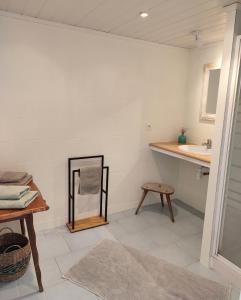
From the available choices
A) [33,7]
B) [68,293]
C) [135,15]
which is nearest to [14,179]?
[68,293]

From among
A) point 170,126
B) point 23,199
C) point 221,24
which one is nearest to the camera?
point 23,199

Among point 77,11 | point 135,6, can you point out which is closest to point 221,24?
point 135,6

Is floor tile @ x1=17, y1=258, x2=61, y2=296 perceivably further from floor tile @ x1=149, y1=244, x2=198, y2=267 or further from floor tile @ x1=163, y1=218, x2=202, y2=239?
floor tile @ x1=163, y1=218, x2=202, y2=239

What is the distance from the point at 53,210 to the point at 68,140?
0.82m

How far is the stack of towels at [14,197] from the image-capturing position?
159cm

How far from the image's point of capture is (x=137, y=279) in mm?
1926

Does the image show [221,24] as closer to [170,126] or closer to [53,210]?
[170,126]

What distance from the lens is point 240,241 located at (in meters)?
2.01

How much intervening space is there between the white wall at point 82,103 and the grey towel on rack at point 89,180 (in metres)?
0.21

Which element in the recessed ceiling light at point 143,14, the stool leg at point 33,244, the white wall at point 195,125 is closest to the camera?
the stool leg at point 33,244

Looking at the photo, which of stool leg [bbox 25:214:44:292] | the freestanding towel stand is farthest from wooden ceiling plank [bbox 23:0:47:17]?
stool leg [bbox 25:214:44:292]

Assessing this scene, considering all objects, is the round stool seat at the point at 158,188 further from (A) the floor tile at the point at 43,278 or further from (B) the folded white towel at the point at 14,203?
(B) the folded white towel at the point at 14,203

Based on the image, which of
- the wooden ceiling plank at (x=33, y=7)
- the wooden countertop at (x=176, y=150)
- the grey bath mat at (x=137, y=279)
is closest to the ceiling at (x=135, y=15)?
the wooden ceiling plank at (x=33, y=7)

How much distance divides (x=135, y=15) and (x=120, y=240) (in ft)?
7.19
